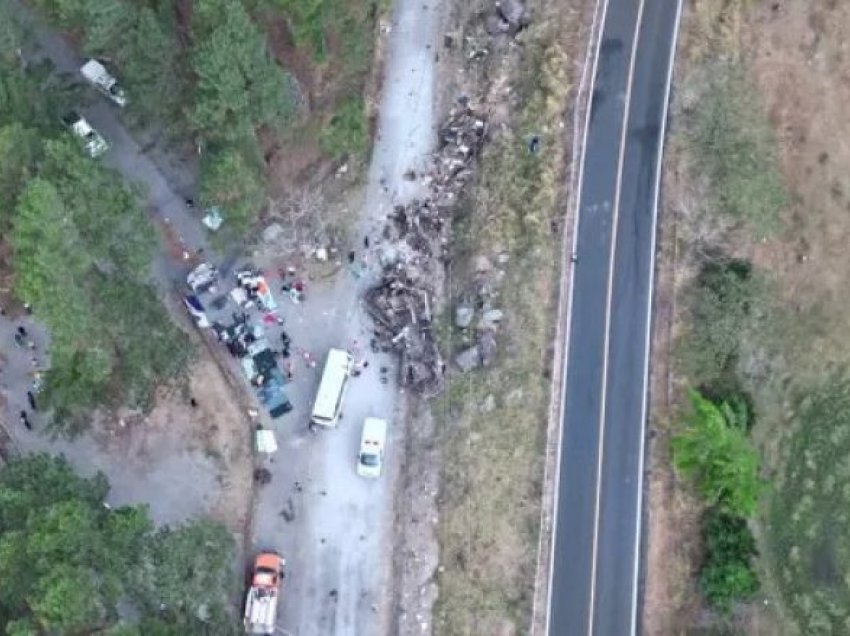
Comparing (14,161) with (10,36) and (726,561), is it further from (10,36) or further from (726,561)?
(726,561)

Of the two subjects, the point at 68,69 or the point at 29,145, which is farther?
the point at 68,69

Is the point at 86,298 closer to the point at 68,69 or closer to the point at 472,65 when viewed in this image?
the point at 68,69

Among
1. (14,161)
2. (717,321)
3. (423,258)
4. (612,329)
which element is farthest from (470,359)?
(14,161)

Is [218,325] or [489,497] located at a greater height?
[218,325]

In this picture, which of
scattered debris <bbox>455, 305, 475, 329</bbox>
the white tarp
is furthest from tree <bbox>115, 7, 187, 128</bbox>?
scattered debris <bbox>455, 305, 475, 329</bbox>

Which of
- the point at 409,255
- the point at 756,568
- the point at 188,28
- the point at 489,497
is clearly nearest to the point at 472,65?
the point at 409,255

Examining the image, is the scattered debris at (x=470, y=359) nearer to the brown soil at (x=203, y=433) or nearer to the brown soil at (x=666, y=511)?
the brown soil at (x=666, y=511)
